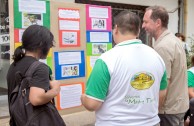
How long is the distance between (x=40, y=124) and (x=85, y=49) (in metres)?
2.10

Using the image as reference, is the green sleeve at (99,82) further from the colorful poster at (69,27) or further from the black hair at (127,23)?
the colorful poster at (69,27)

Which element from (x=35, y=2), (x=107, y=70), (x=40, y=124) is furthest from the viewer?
(x=35, y=2)

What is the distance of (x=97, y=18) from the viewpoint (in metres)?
4.38

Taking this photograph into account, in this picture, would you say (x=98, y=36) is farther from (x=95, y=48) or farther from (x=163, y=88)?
(x=163, y=88)

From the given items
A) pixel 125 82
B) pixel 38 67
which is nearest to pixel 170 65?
pixel 125 82

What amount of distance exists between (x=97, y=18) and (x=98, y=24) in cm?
8

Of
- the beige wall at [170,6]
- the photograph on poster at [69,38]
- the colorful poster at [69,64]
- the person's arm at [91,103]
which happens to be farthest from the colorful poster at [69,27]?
the beige wall at [170,6]

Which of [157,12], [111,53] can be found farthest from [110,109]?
[157,12]

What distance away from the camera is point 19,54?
2375mm

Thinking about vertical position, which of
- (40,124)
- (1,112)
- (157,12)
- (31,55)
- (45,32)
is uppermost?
(157,12)

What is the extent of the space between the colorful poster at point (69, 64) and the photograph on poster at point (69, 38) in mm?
126

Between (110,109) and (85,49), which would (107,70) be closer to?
(110,109)

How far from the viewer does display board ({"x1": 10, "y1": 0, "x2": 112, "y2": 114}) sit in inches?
147

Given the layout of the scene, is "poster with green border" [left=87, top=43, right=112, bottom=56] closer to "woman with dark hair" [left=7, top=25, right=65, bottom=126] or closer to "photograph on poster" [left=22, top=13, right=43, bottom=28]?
"photograph on poster" [left=22, top=13, right=43, bottom=28]
